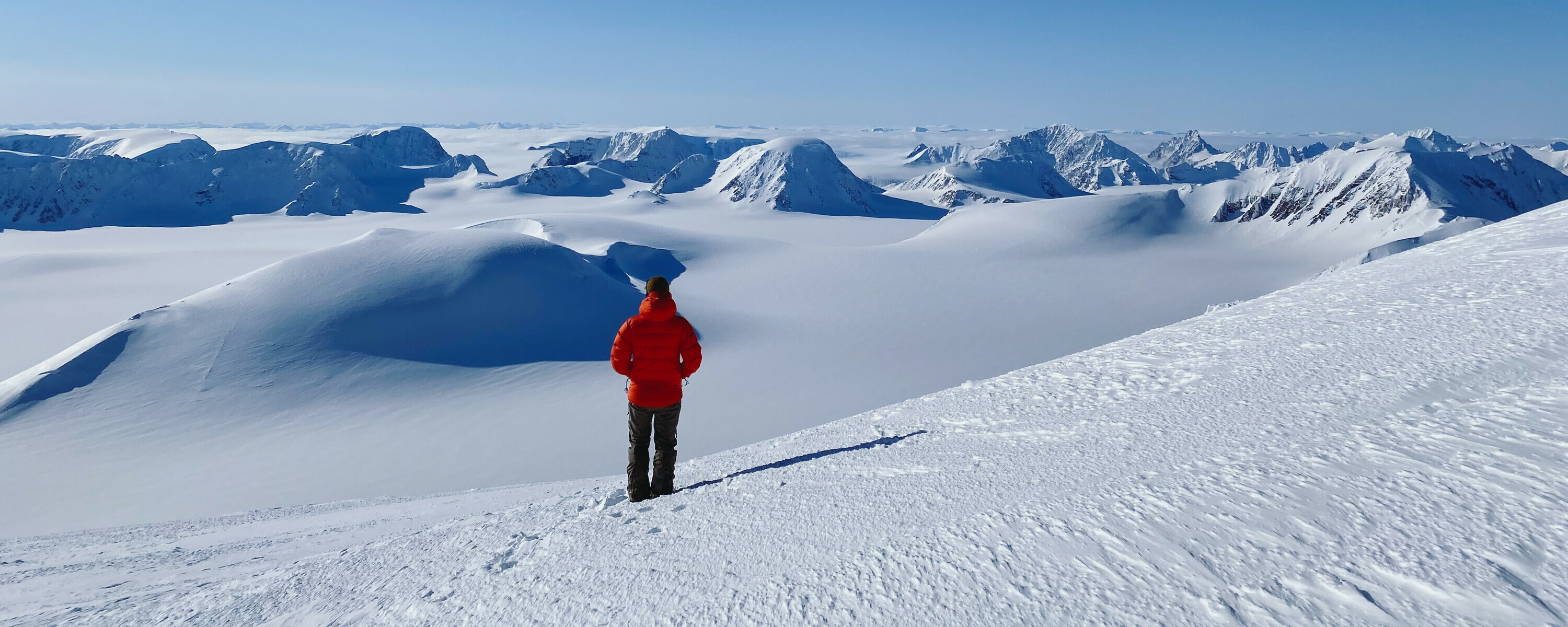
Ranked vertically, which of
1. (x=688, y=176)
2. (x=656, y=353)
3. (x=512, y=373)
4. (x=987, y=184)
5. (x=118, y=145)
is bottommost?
(x=512, y=373)

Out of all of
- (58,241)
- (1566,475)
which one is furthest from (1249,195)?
(58,241)

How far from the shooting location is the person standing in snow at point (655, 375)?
15.9 feet

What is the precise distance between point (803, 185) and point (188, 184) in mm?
99611

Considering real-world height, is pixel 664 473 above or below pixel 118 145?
below

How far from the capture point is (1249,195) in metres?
63.9

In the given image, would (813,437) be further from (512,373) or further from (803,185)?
(803,185)

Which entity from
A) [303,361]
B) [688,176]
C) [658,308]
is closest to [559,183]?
[688,176]

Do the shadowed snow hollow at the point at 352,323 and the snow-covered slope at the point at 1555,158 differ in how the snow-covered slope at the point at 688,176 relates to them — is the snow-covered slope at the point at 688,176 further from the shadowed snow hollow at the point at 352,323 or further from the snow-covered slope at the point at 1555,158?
the snow-covered slope at the point at 1555,158

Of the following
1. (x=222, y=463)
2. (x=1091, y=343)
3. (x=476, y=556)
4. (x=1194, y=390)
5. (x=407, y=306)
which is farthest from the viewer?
(x=1091, y=343)

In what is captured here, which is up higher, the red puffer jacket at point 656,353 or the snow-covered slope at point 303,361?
the red puffer jacket at point 656,353

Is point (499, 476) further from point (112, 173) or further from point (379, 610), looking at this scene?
point (112, 173)

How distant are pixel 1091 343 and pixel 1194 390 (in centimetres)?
Answer: 2547

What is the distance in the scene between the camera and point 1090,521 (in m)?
3.00

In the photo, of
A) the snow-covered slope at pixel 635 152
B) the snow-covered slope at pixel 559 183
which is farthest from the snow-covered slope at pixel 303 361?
the snow-covered slope at pixel 635 152
